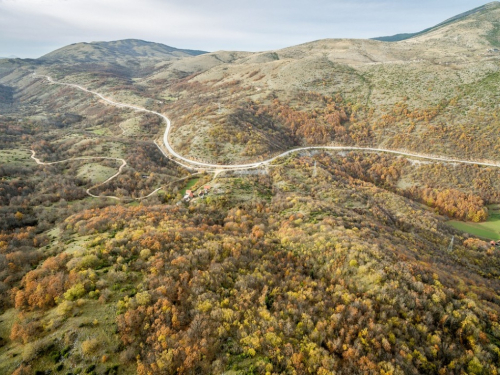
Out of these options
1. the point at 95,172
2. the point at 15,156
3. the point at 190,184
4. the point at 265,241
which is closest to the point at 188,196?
the point at 190,184

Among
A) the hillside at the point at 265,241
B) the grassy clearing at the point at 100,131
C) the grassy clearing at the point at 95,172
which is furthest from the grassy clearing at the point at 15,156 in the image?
the grassy clearing at the point at 100,131

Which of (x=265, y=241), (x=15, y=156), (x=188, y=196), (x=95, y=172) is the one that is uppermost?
(x=15, y=156)

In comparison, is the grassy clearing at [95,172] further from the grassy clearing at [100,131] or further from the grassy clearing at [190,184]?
the grassy clearing at [100,131]

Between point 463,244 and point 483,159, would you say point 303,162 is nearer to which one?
point 463,244

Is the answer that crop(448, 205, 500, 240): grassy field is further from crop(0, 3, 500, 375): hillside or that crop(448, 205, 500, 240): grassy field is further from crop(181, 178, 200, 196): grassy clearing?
crop(181, 178, 200, 196): grassy clearing

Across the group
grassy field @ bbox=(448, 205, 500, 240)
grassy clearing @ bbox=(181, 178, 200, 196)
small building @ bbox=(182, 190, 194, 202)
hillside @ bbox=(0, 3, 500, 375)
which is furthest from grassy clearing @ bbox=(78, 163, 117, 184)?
grassy field @ bbox=(448, 205, 500, 240)

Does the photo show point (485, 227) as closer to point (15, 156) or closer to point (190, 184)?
point (190, 184)
